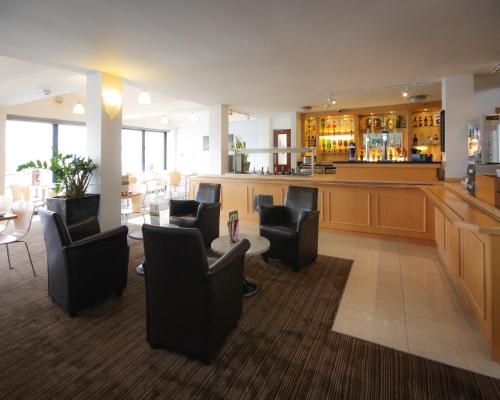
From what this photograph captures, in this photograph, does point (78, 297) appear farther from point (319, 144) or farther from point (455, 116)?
point (319, 144)

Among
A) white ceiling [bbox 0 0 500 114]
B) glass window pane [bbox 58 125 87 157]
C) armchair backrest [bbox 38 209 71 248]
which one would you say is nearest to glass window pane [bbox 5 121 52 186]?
glass window pane [bbox 58 125 87 157]

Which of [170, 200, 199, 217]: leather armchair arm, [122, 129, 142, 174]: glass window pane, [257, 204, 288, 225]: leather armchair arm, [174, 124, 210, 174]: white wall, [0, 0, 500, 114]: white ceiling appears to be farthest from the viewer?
[174, 124, 210, 174]: white wall

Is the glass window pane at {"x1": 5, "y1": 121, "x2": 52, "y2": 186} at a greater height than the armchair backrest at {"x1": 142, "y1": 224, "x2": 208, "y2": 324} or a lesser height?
greater

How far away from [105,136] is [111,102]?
0.55 m

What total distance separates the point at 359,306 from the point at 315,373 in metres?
1.05

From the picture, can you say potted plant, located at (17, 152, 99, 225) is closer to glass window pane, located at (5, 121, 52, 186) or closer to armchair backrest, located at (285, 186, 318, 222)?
armchair backrest, located at (285, 186, 318, 222)

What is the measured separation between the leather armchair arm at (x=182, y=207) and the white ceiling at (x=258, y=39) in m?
2.01

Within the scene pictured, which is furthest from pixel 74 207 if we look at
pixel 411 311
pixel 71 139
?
pixel 71 139

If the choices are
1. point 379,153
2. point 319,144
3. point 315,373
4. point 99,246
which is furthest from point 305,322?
point 319,144

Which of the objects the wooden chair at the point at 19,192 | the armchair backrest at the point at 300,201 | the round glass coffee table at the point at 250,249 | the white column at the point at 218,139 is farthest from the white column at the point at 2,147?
the armchair backrest at the point at 300,201

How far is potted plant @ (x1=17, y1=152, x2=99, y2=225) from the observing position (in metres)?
4.17

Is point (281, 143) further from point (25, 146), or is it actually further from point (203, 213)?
point (25, 146)

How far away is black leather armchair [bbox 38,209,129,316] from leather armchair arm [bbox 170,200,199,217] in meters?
2.03

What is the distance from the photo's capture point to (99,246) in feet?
8.53
